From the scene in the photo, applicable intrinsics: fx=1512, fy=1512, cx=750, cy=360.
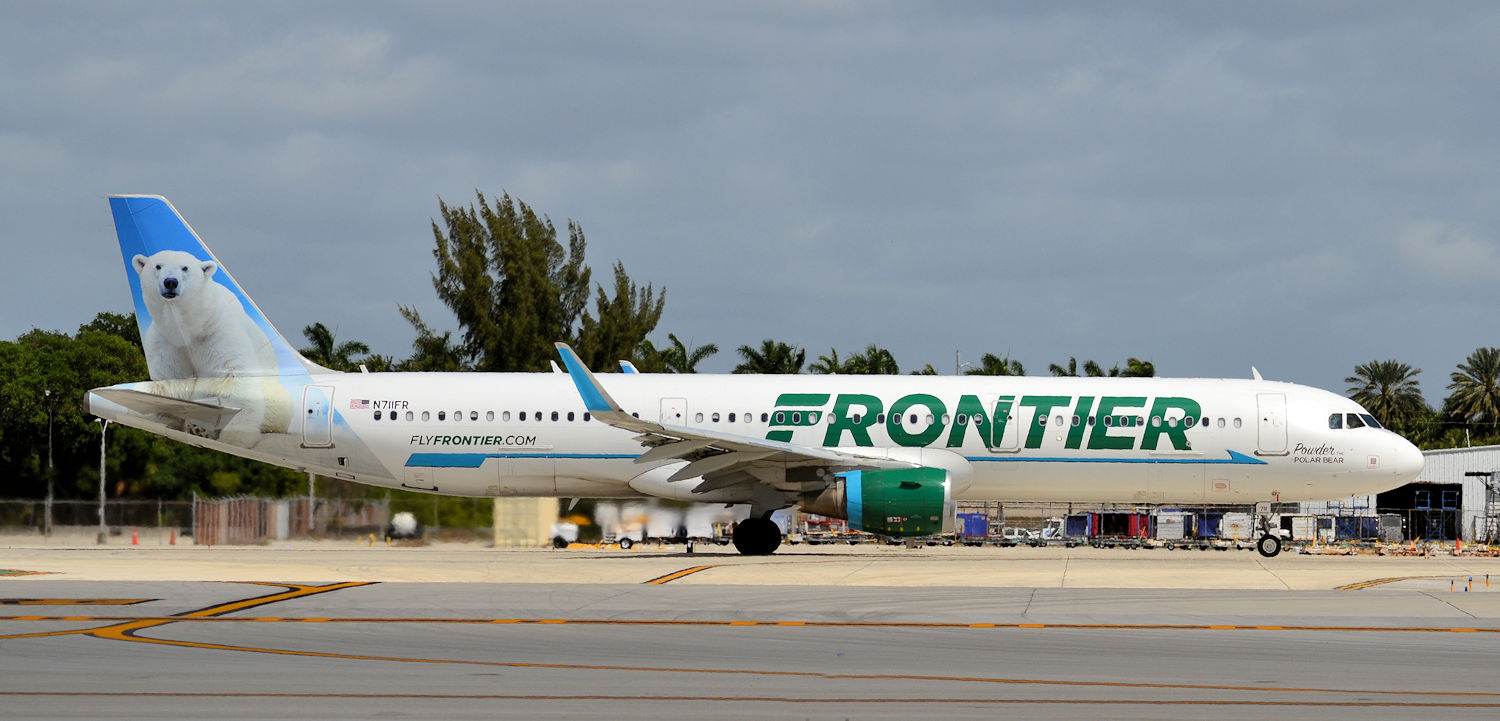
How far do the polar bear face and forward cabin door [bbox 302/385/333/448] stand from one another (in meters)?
2.88

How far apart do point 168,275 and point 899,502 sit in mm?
13361

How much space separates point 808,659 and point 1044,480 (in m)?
15.5

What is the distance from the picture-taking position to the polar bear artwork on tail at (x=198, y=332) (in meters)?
26.2

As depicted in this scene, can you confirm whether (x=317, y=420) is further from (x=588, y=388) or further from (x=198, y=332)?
(x=588, y=388)

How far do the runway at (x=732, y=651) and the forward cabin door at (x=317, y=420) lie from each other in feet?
27.7

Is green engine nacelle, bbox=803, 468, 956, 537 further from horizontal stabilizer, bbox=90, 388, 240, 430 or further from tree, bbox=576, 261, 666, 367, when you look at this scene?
tree, bbox=576, 261, 666, 367

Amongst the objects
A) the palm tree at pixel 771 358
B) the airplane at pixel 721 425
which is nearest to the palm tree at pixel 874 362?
the palm tree at pixel 771 358

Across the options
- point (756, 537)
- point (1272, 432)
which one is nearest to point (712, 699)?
point (756, 537)

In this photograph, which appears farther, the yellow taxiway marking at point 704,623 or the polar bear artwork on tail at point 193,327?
the polar bear artwork on tail at point 193,327

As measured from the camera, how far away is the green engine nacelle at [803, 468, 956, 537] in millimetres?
23391

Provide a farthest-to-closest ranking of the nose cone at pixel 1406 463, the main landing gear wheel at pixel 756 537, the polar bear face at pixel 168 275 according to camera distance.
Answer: the polar bear face at pixel 168 275
the nose cone at pixel 1406 463
the main landing gear wheel at pixel 756 537

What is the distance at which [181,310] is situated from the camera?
86.6ft

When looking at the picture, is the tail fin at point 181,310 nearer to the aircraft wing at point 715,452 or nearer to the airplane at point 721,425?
the airplane at point 721,425

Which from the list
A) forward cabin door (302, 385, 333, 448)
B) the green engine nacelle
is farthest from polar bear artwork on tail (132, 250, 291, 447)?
the green engine nacelle
